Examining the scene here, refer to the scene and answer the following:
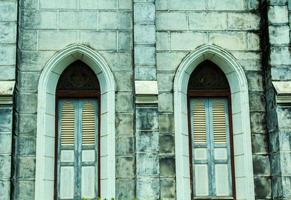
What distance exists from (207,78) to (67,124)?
11.6 ft

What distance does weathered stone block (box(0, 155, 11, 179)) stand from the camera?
1150 cm

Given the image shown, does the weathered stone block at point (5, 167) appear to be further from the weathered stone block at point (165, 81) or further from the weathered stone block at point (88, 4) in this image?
the weathered stone block at point (88, 4)

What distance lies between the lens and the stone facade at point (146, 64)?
11.8 metres

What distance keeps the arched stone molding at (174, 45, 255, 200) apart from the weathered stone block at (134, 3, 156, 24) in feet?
4.23

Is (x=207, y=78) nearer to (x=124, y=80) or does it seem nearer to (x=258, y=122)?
(x=258, y=122)

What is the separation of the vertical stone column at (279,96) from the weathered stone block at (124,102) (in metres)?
3.17

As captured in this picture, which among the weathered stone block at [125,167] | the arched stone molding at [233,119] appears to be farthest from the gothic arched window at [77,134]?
the arched stone molding at [233,119]

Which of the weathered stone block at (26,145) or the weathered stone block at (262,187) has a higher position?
the weathered stone block at (26,145)

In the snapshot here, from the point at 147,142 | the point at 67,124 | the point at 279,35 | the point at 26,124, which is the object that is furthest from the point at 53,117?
the point at 279,35

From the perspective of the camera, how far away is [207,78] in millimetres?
13320

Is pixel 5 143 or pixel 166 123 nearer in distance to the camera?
pixel 5 143

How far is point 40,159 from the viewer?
12156 millimetres

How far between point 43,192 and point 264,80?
5.67 metres

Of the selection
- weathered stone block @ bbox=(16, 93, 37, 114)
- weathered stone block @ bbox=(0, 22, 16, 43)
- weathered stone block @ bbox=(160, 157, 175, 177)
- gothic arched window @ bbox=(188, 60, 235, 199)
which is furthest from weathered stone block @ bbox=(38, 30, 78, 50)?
weathered stone block @ bbox=(160, 157, 175, 177)
